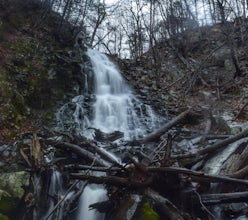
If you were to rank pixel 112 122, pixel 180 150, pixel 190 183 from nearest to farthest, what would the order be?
pixel 190 183 → pixel 180 150 → pixel 112 122

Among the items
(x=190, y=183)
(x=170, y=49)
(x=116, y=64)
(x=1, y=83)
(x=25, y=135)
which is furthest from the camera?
(x=170, y=49)

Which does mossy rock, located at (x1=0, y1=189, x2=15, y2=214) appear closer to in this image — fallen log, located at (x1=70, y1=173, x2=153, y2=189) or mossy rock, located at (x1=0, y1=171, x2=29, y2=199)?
mossy rock, located at (x1=0, y1=171, x2=29, y2=199)

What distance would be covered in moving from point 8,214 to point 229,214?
136 inches

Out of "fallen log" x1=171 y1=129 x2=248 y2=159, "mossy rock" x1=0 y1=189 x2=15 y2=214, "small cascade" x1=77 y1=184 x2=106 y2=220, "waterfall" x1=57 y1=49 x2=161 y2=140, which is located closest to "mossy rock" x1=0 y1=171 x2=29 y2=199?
"mossy rock" x1=0 y1=189 x2=15 y2=214

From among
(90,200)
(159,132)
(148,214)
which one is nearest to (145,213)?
(148,214)

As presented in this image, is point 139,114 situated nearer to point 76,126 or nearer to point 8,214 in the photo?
point 76,126

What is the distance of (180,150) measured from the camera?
7941mm

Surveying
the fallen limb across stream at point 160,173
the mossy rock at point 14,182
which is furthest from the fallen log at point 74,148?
the fallen limb across stream at point 160,173

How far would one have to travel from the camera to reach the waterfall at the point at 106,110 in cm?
1061

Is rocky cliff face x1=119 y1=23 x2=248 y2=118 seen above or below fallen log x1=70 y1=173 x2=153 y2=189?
above

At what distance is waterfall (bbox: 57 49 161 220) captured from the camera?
10609 millimetres

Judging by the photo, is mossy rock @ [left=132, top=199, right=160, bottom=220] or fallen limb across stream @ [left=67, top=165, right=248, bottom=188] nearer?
mossy rock @ [left=132, top=199, right=160, bottom=220]

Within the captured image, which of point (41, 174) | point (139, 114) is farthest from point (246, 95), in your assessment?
point (41, 174)

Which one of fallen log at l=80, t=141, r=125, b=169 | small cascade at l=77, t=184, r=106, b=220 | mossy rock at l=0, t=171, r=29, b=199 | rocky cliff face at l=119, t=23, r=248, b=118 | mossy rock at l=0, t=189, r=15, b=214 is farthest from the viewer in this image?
rocky cliff face at l=119, t=23, r=248, b=118
